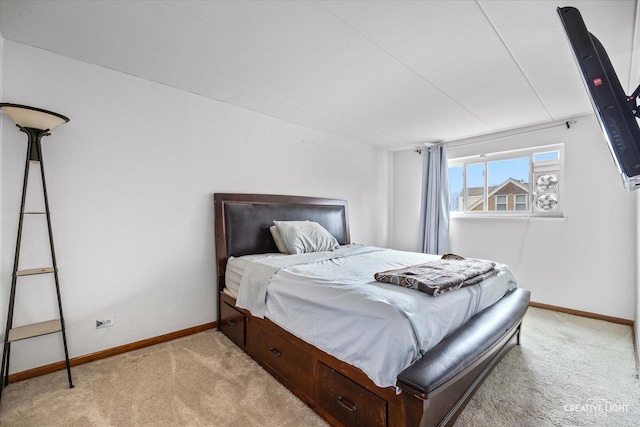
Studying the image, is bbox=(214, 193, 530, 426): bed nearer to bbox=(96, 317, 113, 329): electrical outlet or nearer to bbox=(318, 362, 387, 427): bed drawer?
bbox=(318, 362, 387, 427): bed drawer

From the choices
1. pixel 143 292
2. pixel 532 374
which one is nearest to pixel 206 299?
pixel 143 292

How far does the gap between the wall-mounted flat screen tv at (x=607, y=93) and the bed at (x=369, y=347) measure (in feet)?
3.38

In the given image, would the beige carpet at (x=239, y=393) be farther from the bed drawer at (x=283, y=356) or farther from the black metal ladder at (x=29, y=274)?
the black metal ladder at (x=29, y=274)

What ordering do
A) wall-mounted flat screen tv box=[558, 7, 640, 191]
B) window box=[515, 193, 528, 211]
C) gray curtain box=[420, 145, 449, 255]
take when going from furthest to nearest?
gray curtain box=[420, 145, 449, 255] → window box=[515, 193, 528, 211] → wall-mounted flat screen tv box=[558, 7, 640, 191]

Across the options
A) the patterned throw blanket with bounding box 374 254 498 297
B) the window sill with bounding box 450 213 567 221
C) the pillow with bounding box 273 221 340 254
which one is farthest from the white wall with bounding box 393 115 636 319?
the pillow with bounding box 273 221 340 254

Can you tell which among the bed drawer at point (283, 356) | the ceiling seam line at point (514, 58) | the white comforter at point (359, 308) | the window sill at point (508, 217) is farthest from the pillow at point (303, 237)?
the ceiling seam line at point (514, 58)

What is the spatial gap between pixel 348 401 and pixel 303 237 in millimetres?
1760

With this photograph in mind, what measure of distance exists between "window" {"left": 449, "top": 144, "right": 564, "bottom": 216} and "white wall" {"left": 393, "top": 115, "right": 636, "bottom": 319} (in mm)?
143

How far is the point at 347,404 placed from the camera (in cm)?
144

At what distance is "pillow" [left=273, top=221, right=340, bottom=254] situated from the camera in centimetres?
295

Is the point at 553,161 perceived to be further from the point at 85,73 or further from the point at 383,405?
the point at 85,73

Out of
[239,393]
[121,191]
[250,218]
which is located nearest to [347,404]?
[239,393]

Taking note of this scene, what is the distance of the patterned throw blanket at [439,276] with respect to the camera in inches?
63.8

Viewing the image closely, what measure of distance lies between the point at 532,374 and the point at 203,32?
324 centimetres
